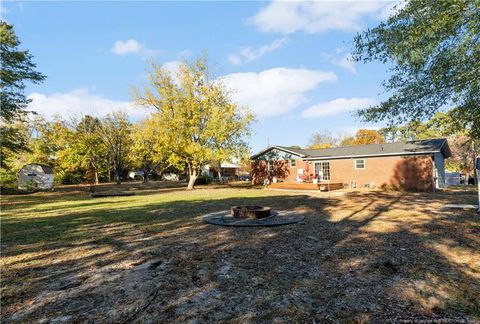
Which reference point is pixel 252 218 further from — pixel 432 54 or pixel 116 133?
pixel 116 133

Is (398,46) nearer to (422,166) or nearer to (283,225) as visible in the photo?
(283,225)

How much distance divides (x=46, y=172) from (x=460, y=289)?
110ft

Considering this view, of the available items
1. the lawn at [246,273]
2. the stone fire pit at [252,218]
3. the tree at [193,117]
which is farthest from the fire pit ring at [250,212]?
the tree at [193,117]

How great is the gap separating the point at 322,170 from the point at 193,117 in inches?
550

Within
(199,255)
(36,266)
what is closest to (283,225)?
(199,255)

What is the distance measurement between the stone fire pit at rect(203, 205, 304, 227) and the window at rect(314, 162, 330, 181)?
1787 centimetres

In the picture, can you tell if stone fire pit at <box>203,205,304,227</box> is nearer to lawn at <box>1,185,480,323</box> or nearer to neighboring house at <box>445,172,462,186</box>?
lawn at <box>1,185,480,323</box>

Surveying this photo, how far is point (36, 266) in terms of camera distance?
562cm

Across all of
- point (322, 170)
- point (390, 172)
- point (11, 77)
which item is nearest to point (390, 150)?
point (390, 172)

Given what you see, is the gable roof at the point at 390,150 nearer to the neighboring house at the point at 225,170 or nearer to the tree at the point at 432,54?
the tree at the point at 432,54

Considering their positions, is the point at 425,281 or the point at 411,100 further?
the point at 411,100

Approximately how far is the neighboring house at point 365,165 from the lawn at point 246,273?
556 inches

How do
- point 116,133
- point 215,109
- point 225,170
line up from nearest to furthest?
point 215,109 < point 116,133 < point 225,170

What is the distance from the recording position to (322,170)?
90.8 ft
